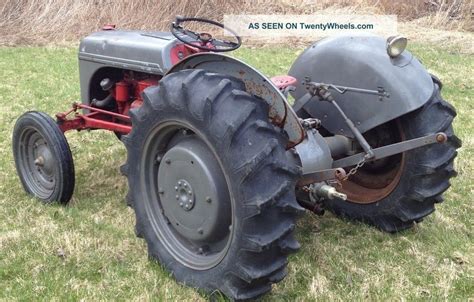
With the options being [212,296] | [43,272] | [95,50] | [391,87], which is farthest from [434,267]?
[95,50]

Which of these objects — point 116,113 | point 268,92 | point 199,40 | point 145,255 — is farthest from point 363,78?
point 116,113

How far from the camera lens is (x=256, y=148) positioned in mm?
2285

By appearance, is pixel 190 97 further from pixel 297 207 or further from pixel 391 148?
pixel 391 148

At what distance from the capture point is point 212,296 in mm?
2574

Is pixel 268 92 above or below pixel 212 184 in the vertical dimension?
above

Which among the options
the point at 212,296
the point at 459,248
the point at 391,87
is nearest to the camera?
the point at 212,296

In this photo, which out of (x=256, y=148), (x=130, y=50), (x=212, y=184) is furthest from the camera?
(x=130, y=50)

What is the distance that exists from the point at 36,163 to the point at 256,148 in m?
2.13

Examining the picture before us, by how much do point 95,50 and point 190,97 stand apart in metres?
1.80

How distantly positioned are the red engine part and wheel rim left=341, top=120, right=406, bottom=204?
60.4 inches

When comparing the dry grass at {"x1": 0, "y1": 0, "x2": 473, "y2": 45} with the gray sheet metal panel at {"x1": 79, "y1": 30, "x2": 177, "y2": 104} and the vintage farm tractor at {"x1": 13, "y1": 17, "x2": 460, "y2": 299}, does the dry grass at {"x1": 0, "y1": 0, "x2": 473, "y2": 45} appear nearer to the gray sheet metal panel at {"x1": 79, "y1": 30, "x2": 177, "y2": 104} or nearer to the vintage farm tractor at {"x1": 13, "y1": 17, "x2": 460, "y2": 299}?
the gray sheet metal panel at {"x1": 79, "y1": 30, "x2": 177, "y2": 104}

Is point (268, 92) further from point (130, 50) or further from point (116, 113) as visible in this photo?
point (116, 113)

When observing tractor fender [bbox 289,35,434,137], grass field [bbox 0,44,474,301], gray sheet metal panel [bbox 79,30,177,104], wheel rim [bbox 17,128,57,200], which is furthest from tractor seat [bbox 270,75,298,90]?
wheel rim [bbox 17,128,57,200]

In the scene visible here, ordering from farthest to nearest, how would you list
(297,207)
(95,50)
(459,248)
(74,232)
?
1. (95,50)
2. (74,232)
3. (459,248)
4. (297,207)
